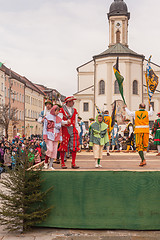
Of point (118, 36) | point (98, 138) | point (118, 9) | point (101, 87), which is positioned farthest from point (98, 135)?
point (118, 9)

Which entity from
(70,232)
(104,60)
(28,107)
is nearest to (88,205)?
(70,232)

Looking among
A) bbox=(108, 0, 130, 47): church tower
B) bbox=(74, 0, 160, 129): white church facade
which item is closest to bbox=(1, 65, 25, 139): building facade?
bbox=(74, 0, 160, 129): white church facade

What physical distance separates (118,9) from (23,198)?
205ft

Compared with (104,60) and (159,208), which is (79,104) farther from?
(159,208)

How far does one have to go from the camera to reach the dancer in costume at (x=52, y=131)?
7926 mm

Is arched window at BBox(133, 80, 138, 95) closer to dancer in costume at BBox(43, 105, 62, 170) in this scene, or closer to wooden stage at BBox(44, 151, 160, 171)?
wooden stage at BBox(44, 151, 160, 171)

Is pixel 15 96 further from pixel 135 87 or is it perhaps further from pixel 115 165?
pixel 115 165

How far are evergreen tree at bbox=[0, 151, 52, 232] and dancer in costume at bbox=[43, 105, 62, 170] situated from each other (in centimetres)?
130

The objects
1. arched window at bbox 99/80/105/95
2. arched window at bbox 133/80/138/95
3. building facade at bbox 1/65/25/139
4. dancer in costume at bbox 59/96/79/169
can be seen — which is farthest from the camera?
arched window at bbox 133/80/138/95

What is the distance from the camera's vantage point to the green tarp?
22.0 ft

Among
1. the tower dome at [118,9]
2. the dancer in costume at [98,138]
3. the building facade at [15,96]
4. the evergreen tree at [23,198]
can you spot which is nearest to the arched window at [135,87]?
the tower dome at [118,9]

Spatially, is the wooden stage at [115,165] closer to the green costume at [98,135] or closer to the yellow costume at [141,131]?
the yellow costume at [141,131]

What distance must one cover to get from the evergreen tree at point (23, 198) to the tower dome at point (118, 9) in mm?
61451

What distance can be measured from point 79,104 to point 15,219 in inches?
2073
